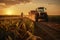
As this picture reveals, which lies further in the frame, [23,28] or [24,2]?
[24,2]

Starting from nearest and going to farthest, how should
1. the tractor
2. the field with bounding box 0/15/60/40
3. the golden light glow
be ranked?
the field with bounding box 0/15/60/40
the tractor
the golden light glow

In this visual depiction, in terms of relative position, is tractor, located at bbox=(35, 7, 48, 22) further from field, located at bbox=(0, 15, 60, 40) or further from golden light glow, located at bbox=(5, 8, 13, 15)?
golden light glow, located at bbox=(5, 8, 13, 15)

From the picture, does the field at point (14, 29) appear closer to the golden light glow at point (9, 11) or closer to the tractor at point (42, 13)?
the tractor at point (42, 13)

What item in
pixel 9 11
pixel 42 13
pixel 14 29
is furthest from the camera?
pixel 9 11

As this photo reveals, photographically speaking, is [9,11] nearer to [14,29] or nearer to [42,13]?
[42,13]

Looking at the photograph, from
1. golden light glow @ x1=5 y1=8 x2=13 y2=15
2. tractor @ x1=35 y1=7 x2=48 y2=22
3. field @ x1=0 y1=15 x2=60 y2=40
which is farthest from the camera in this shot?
golden light glow @ x1=5 y1=8 x2=13 y2=15

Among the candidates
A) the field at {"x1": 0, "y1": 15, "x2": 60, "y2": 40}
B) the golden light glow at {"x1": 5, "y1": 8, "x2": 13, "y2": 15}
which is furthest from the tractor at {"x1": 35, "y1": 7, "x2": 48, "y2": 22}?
the golden light glow at {"x1": 5, "y1": 8, "x2": 13, "y2": 15}

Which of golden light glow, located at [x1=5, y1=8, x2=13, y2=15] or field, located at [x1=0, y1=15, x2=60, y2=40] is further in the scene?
golden light glow, located at [x1=5, y1=8, x2=13, y2=15]

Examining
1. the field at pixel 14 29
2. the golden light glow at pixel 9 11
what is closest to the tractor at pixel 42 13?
the field at pixel 14 29

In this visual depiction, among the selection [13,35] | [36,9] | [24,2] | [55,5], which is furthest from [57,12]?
[13,35]

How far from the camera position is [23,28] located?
6051mm

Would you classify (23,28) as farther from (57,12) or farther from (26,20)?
(57,12)

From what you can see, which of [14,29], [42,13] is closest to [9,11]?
[42,13]

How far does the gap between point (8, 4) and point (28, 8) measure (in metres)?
1.04
